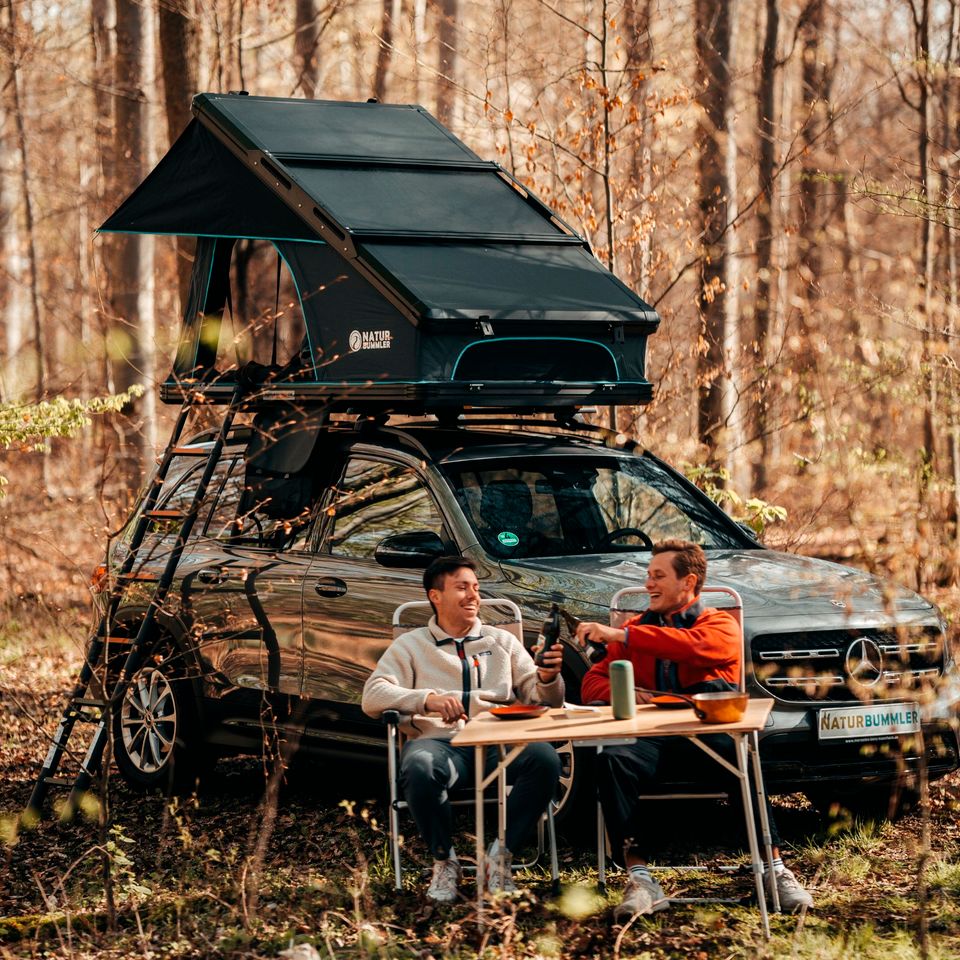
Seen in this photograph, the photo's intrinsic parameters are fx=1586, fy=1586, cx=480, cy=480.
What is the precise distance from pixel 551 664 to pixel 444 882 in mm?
974

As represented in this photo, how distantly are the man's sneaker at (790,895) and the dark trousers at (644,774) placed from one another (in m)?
0.18

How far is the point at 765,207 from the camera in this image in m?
12.8

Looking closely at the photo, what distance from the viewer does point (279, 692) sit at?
8.33m

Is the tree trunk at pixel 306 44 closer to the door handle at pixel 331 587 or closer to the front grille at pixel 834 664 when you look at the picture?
the door handle at pixel 331 587

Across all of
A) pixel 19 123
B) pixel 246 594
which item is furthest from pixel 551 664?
pixel 19 123

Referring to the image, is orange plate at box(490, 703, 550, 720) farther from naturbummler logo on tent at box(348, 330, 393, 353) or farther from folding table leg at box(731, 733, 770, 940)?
naturbummler logo on tent at box(348, 330, 393, 353)

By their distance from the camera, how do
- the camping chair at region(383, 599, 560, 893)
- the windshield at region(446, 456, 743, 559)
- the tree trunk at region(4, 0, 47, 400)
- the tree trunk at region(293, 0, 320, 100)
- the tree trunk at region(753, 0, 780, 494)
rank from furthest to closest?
the tree trunk at region(4, 0, 47, 400)
the tree trunk at region(293, 0, 320, 100)
the tree trunk at region(753, 0, 780, 494)
the windshield at region(446, 456, 743, 559)
the camping chair at region(383, 599, 560, 893)

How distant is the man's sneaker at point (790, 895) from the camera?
6.11m

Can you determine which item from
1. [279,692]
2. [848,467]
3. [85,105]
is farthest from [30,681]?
[85,105]

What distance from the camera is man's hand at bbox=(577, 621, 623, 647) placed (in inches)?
246

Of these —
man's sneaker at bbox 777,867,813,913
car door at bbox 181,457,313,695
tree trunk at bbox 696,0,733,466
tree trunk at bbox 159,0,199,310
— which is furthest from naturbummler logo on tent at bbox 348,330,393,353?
tree trunk at bbox 159,0,199,310

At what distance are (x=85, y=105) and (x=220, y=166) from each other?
30418mm

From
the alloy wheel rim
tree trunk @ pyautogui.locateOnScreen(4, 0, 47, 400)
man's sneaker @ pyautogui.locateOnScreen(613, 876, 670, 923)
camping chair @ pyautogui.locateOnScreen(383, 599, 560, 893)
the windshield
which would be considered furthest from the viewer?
tree trunk @ pyautogui.locateOnScreen(4, 0, 47, 400)

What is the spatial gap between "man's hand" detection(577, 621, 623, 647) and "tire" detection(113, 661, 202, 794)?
3.18 meters
